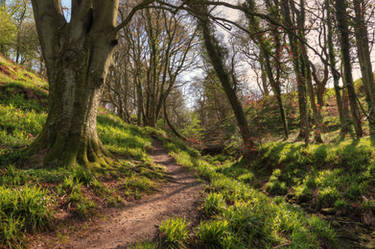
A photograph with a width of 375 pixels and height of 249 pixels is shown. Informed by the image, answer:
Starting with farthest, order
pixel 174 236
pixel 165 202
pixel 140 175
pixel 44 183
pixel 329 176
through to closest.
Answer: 1. pixel 329 176
2. pixel 140 175
3. pixel 165 202
4. pixel 44 183
5. pixel 174 236

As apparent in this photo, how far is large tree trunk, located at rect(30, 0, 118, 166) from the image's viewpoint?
12.0 feet

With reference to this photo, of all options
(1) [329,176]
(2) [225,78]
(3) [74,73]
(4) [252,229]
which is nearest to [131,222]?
(4) [252,229]

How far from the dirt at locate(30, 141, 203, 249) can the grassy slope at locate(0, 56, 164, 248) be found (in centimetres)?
22

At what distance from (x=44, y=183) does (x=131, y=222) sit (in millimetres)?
1492

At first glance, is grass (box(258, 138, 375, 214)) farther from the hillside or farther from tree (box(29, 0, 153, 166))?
tree (box(29, 0, 153, 166))

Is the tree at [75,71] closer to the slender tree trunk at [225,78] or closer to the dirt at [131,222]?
the dirt at [131,222]

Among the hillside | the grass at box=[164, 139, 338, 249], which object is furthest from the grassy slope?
the grass at box=[164, 139, 338, 249]

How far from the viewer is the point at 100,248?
83.7 inches

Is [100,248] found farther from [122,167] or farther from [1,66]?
[1,66]

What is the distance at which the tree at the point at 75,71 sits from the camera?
3650 millimetres

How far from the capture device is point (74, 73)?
12.2 feet

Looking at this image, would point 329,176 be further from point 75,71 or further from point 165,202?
point 75,71

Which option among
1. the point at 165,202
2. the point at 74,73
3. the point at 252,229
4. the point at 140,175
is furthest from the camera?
the point at 140,175

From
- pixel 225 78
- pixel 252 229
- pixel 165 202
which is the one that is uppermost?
pixel 225 78
